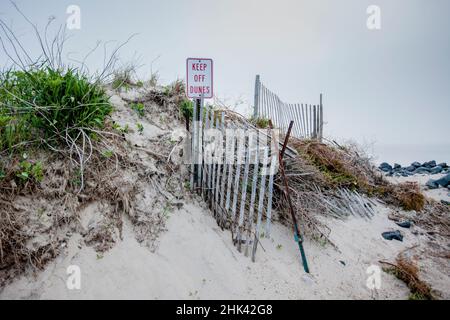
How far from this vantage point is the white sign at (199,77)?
3.90 metres

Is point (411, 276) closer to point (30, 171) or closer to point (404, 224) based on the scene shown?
point (404, 224)

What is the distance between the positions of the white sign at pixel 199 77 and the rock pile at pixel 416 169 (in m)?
8.98

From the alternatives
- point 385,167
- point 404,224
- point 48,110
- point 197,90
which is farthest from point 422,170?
point 48,110

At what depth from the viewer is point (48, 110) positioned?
3557 millimetres

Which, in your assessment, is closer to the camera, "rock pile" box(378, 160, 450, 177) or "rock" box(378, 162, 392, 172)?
"rock pile" box(378, 160, 450, 177)

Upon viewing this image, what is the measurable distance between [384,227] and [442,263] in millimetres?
1040

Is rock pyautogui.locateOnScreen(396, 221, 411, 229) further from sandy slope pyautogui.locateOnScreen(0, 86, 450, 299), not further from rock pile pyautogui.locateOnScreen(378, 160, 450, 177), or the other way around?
rock pile pyautogui.locateOnScreen(378, 160, 450, 177)

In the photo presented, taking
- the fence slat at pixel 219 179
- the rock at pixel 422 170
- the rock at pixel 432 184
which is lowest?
the rock at pixel 432 184

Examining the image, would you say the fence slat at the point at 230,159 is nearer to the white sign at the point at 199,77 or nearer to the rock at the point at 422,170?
the white sign at the point at 199,77

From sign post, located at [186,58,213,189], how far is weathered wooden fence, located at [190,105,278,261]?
15 millimetres

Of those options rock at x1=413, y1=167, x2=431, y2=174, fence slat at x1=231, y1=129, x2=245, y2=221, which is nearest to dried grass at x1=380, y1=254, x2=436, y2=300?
fence slat at x1=231, y1=129, x2=245, y2=221

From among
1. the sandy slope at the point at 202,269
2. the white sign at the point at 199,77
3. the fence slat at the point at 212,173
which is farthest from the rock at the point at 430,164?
the white sign at the point at 199,77

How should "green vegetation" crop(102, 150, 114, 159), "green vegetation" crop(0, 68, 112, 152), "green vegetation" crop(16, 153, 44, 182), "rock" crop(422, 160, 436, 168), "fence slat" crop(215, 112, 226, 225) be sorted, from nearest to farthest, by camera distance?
"green vegetation" crop(16, 153, 44, 182), "green vegetation" crop(0, 68, 112, 152), "green vegetation" crop(102, 150, 114, 159), "fence slat" crop(215, 112, 226, 225), "rock" crop(422, 160, 436, 168)

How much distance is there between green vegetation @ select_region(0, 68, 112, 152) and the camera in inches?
135
